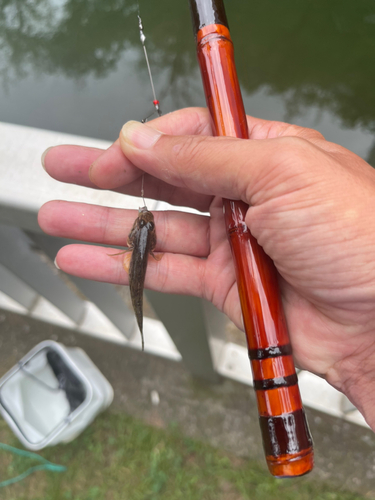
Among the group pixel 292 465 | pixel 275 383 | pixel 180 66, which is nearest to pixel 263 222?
pixel 275 383

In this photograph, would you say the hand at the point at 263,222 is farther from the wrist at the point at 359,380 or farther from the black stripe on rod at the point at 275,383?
the black stripe on rod at the point at 275,383

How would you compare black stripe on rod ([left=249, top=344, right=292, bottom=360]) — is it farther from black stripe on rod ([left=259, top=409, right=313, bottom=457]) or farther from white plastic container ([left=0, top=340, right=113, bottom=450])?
white plastic container ([left=0, top=340, right=113, bottom=450])

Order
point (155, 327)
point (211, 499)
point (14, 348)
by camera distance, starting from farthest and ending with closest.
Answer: point (14, 348) → point (155, 327) → point (211, 499)

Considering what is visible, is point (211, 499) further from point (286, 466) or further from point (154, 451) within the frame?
point (286, 466)

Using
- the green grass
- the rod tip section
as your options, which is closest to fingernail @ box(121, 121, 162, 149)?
the rod tip section

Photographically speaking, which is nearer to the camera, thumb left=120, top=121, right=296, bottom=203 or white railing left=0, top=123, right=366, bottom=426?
thumb left=120, top=121, right=296, bottom=203

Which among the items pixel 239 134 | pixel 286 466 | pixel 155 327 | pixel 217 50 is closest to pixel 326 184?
pixel 239 134

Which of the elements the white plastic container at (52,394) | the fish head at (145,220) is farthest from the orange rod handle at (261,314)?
the white plastic container at (52,394)
